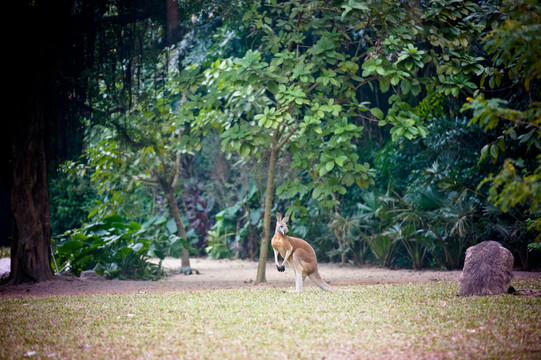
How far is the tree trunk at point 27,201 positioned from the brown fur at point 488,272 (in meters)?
6.74

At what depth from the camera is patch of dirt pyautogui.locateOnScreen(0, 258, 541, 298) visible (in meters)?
7.97

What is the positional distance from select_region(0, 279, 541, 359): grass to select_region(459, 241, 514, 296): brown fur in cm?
24

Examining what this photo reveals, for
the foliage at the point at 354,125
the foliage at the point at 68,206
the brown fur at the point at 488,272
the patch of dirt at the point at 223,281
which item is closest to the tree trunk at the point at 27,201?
the patch of dirt at the point at 223,281

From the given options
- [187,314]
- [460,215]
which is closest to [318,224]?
[460,215]

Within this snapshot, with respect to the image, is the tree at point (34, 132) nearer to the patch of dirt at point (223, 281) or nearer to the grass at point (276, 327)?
the patch of dirt at point (223, 281)

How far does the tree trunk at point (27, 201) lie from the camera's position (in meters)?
8.35

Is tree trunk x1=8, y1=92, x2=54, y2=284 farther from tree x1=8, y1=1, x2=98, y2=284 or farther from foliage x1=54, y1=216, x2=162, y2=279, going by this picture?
foliage x1=54, y1=216, x2=162, y2=279

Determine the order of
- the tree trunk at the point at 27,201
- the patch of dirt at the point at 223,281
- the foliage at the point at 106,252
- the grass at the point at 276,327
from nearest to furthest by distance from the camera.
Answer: the grass at the point at 276,327, the patch of dirt at the point at 223,281, the tree trunk at the point at 27,201, the foliage at the point at 106,252

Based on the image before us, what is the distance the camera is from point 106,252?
1007 cm

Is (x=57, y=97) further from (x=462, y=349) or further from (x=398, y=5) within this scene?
(x=462, y=349)

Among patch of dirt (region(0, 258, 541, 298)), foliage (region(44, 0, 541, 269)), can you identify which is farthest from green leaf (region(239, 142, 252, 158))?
patch of dirt (region(0, 258, 541, 298))

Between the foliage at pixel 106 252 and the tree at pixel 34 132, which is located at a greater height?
the tree at pixel 34 132

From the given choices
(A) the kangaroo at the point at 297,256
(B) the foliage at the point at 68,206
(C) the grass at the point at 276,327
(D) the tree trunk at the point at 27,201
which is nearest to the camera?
(C) the grass at the point at 276,327

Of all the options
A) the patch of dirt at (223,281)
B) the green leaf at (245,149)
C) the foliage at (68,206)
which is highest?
the green leaf at (245,149)
